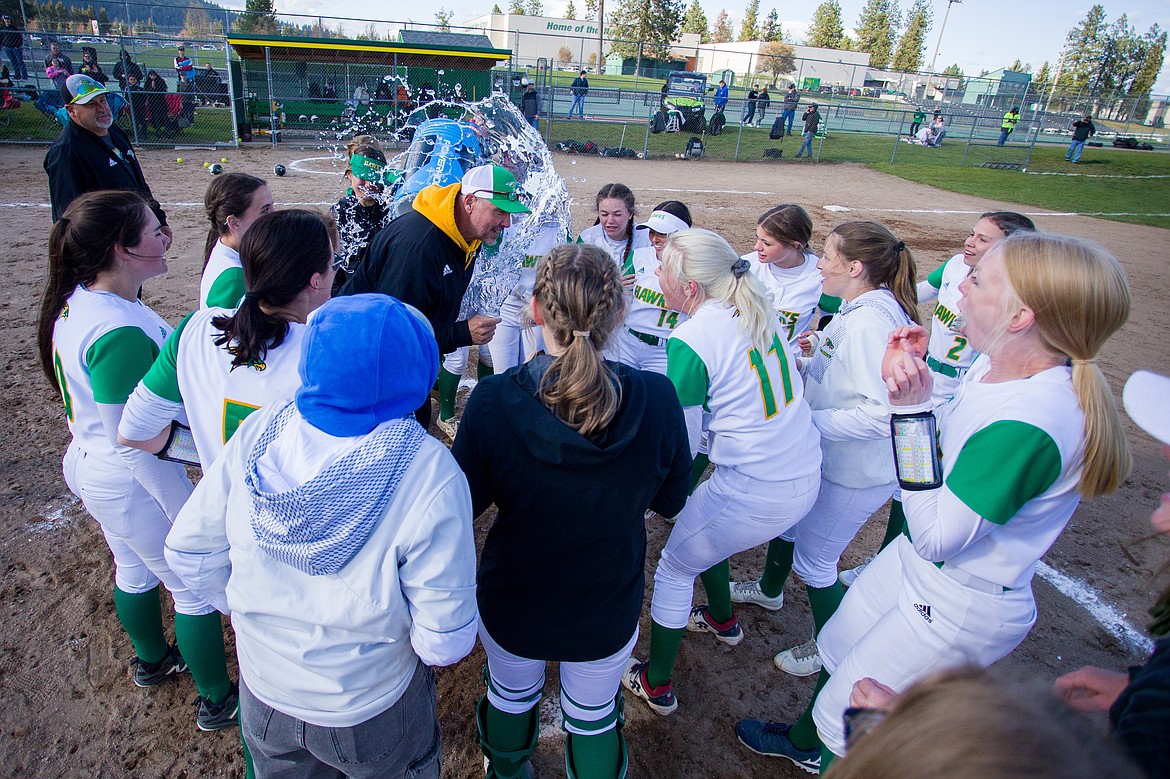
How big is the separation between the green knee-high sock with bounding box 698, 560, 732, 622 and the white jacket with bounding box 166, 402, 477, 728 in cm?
171

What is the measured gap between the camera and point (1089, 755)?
26.4 inches

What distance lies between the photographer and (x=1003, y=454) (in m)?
1.67

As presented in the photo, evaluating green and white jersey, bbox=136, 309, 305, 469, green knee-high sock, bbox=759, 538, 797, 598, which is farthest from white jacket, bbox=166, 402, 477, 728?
green knee-high sock, bbox=759, 538, 797, 598

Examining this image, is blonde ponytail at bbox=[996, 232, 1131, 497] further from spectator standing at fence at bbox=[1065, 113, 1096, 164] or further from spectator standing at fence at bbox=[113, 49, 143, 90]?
spectator standing at fence at bbox=[1065, 113, 1096, 164]

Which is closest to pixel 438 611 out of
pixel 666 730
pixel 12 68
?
pixel 666 730

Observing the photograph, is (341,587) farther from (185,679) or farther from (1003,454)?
(185,679)

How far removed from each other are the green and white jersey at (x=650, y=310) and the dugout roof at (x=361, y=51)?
55.5ft

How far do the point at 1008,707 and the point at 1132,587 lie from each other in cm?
450

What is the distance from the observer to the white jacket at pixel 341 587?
4.88ft

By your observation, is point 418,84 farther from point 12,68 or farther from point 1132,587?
point 1132,587

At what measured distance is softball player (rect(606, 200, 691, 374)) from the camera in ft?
13.8

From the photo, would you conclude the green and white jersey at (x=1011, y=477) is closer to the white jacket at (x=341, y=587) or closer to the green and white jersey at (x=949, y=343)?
the white jacket at (x=341, y=587)

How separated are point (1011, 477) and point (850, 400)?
1.12m

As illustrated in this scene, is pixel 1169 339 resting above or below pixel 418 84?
below
